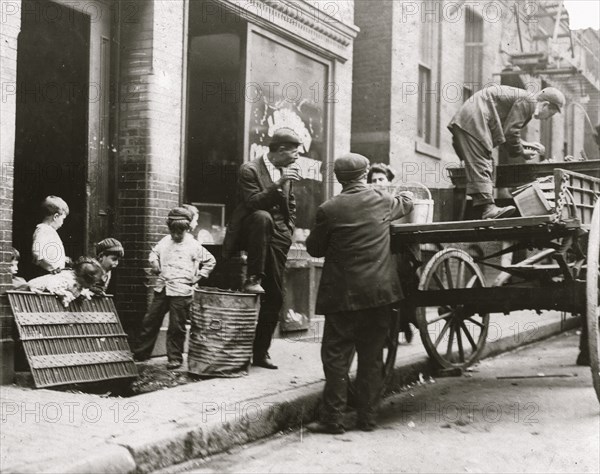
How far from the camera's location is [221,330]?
6.48m

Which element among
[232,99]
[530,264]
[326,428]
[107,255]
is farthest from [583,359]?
[107,255]

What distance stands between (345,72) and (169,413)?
25.2 feet

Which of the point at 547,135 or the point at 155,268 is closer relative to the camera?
the point at 155,268

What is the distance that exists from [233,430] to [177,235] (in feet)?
8.45

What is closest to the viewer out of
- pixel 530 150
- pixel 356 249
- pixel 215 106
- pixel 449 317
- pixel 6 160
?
pixel 356 249

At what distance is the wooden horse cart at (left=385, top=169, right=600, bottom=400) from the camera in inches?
226

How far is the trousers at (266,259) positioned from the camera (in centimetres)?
682

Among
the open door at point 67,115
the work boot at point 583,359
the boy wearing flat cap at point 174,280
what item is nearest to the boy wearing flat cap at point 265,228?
the boy wearing flat cap at point 174,280

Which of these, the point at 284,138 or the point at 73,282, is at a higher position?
the point at 284,138

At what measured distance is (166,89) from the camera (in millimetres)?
8062

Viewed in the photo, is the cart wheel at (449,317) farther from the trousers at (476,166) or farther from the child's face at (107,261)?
the child's face at (107,261)

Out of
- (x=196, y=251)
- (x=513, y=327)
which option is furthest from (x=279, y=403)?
(x=513, y=327)

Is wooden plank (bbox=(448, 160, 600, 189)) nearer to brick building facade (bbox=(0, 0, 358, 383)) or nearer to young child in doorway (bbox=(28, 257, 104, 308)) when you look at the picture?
brick building facade (bbox=(0, 0, 358, 383))

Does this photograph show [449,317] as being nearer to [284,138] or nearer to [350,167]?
[284,138]
